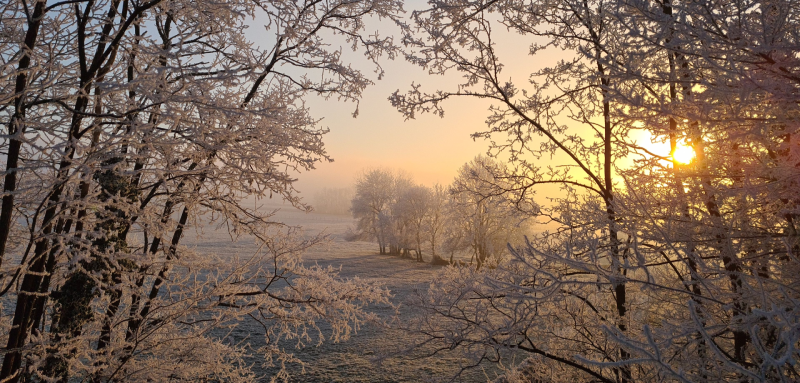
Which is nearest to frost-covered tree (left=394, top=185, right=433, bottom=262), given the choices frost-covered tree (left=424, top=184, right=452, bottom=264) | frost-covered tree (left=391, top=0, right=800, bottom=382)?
frost-covered tree (left=424, top=184, right=452, bottom=264)

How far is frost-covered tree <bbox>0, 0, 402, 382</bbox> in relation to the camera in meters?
3.07

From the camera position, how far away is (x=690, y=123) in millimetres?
2893

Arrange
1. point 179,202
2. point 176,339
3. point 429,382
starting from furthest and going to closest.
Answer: point 179,202
point 176,339
point 429,382

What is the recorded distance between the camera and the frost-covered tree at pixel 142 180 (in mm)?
3072

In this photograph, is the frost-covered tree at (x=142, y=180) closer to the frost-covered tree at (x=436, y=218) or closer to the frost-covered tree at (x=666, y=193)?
the frost-covered tree at (x=666, y=193)

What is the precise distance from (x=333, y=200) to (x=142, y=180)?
398 feet

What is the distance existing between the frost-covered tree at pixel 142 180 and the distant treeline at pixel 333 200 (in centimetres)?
10859

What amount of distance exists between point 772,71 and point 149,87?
4.06 m

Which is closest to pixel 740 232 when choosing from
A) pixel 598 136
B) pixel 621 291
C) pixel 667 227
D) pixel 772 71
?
pixel 667 227

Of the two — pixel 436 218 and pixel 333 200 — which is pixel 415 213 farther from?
pixel 333 200

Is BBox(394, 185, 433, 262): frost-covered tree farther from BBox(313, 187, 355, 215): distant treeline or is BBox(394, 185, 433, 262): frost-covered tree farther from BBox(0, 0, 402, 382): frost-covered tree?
BBox(313, 187, 355, 215): distant treeline

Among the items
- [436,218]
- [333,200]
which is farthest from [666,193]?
[333,200]

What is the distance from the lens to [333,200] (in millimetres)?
125562

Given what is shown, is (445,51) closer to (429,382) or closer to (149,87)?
(149,87)
